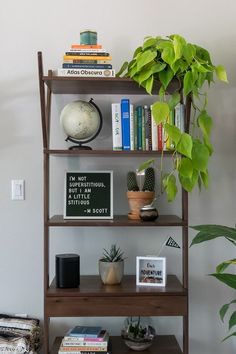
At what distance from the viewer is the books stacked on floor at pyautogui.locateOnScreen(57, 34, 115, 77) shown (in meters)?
2.06

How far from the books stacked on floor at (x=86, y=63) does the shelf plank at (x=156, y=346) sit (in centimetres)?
132

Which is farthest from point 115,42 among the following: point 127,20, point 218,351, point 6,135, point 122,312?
point 218,351

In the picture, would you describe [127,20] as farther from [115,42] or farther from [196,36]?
[196,36]

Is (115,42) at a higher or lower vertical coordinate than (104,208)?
higher

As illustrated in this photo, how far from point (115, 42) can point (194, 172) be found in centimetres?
87

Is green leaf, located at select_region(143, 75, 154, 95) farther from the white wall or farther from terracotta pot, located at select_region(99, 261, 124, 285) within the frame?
terracotta pot, located at select_region(99, 261, 124, 285)

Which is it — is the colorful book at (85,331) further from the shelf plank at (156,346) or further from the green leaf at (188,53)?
the green leaf at (188,53)

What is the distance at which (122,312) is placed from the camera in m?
2.05

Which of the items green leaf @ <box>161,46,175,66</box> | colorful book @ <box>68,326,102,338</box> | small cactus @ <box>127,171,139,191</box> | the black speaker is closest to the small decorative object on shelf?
colorful book @ <box>68,326,102,338</box>

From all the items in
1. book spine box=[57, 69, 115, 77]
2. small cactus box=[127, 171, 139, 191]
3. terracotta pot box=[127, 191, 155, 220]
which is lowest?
terracotta pot box=[127, 191, 155, 220]

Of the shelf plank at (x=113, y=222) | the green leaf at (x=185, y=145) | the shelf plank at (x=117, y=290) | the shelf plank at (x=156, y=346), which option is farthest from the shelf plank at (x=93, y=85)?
the shelf plank at (x=156, y=346)

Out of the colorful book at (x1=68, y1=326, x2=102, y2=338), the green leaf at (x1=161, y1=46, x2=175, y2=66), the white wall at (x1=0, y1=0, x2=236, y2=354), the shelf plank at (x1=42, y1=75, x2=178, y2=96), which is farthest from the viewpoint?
the white wall at (x1=0, y1=0, x2=236, y2=354)

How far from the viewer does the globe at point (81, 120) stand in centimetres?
210

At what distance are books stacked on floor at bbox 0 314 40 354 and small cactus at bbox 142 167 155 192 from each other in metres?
0.90
